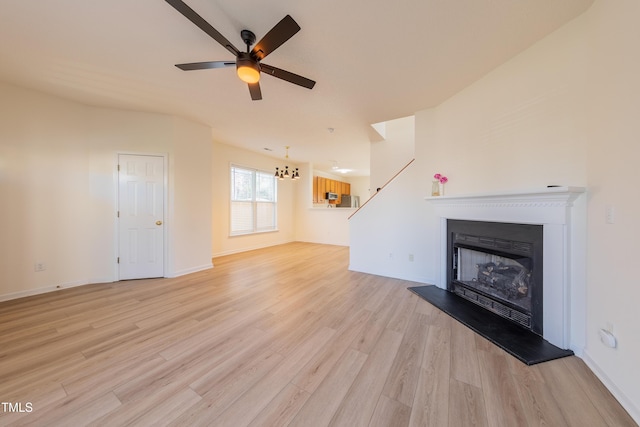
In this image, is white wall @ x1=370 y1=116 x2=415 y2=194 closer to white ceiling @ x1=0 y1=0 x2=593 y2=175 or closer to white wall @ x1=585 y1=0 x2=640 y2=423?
white ceiling @ x1=0 y1=0 x2=593 y2=175

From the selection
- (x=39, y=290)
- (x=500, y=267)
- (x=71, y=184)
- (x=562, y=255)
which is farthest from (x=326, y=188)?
(x=39, y=290)

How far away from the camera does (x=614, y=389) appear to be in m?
1.35

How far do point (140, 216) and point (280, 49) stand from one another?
3.48 metres

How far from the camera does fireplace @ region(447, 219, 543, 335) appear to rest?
1.98m

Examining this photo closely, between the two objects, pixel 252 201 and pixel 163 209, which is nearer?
pixel 163 209

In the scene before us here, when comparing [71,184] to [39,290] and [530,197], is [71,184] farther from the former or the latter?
[530,197]

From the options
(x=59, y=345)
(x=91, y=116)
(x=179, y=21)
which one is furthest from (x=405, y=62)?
(x=91, y=116)

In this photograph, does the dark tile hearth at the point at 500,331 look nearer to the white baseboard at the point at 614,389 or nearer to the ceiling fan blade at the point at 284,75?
the white baseboard at the point at 614,389

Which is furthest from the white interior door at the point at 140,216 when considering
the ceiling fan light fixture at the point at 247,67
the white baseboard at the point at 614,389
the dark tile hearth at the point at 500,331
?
the white baseboard at the point at 614,389

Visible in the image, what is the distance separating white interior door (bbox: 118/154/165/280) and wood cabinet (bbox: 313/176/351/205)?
15.8 feet

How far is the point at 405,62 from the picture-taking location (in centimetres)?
228

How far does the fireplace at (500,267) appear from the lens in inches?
77.9

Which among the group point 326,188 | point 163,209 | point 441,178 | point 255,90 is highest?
point 255,90

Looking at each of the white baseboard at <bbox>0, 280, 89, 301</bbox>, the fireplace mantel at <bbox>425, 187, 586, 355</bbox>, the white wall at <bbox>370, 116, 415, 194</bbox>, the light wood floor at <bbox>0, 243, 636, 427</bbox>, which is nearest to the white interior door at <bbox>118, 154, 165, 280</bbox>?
the white baseboard at <bbox>0, 280, 89, 301</bbox>
